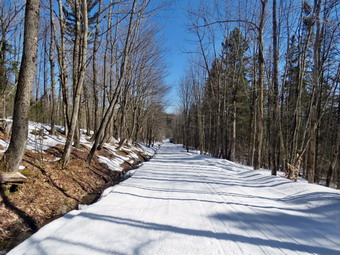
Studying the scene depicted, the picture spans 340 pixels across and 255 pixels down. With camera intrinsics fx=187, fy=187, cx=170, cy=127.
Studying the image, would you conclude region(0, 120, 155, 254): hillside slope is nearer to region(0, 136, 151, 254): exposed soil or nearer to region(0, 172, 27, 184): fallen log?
region(0, 136, 151, 254): exposed soil

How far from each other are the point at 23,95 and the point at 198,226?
5.09 m

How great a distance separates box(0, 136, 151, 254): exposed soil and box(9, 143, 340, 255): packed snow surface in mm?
1178

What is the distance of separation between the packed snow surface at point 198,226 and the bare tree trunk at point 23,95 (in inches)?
98.3

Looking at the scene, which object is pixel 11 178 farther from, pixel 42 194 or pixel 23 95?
pixel 23 95

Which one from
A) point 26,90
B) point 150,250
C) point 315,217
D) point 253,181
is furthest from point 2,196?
point 253,181

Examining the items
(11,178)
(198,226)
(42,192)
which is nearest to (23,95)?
(11,178)

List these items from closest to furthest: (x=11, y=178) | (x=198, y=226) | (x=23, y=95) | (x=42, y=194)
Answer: (x=198, y=226)
(x=11, y=178)
(x=23, y=95)
(x=42, y=194)

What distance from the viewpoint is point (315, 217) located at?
11.3ft

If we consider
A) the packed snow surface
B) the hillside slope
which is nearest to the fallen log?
the hillside slope

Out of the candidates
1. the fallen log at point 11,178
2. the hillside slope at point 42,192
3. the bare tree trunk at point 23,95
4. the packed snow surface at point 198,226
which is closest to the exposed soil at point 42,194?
the hillside slope at point 42,192

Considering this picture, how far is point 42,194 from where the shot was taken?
507 cm

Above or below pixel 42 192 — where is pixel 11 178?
above

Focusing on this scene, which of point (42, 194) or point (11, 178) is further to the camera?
point (42, 194)

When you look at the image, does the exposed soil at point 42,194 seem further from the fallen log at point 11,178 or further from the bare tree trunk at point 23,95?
the bare tree trunk at point 23,95
